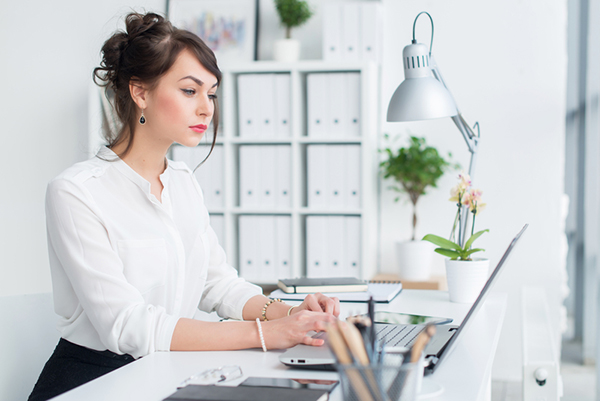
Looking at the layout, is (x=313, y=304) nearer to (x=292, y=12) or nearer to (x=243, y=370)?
(x=243, y=370)

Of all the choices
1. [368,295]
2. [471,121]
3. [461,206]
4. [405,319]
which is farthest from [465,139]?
[471,121]

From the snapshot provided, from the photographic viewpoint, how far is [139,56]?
1428 mm

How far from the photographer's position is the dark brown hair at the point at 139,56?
1420mm

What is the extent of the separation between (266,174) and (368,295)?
1.39 meters

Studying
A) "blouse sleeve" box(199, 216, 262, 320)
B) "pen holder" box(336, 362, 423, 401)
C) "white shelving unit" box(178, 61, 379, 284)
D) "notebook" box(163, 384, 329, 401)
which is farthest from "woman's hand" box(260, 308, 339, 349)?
"white shelving unit" box(178, 61, 379, 284)

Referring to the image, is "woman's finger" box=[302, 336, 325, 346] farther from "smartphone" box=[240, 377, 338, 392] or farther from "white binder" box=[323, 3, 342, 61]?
"white binder" box=[323, 3, 342, 61]

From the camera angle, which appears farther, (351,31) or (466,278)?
(351,31)

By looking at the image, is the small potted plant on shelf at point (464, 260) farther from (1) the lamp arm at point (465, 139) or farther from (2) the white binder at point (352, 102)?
(2) the white binder at point (352, 102)

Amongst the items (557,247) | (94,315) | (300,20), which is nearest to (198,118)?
(94,315)

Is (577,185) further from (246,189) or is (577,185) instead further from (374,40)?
(246,189)

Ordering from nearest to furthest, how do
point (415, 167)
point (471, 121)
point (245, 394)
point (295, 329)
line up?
point (245, 394) → point (295, 329) → point (415, 167) → point (471, 121)

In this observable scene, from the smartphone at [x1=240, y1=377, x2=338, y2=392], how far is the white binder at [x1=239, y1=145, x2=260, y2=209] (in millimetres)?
2073

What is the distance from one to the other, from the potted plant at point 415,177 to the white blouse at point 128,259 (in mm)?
1385

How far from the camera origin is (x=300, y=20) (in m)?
2.94
